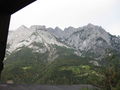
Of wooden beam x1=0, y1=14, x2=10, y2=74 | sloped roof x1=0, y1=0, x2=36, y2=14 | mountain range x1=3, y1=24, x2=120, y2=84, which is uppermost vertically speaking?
mountain range x1=3, y1=24, x2=120, y2=84

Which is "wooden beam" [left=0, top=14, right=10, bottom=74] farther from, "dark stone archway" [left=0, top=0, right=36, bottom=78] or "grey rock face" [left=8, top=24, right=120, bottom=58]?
"grey rock face" [left=8, top=24, right=120, bottom=58]

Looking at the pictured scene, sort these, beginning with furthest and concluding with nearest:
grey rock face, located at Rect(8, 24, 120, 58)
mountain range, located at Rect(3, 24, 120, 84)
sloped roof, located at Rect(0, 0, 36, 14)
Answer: grey rock face, located at Rect(8, 24, 120, 58) → mountain range, located at Rect(3, 24, 120, 84) → sloped roof, located at Rect(0, 0, 36, 14)

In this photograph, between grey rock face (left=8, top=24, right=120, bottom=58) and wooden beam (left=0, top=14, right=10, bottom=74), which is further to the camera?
grey rock face (left=8, top=24, right=120, bottom=58)

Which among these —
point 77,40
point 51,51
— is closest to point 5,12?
point 51,51

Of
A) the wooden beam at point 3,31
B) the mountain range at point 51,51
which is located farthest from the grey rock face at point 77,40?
the wooden beam at point 3,31

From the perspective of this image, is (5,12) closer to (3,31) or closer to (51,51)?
(3,31)

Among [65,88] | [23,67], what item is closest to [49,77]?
[23,67]

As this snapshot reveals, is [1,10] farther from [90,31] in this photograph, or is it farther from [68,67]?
[90,31]

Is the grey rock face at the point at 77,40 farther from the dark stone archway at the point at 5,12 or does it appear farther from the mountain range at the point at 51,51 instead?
the dark stone archway at the point at 5,12

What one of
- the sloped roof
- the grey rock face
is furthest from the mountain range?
the sloped roof
